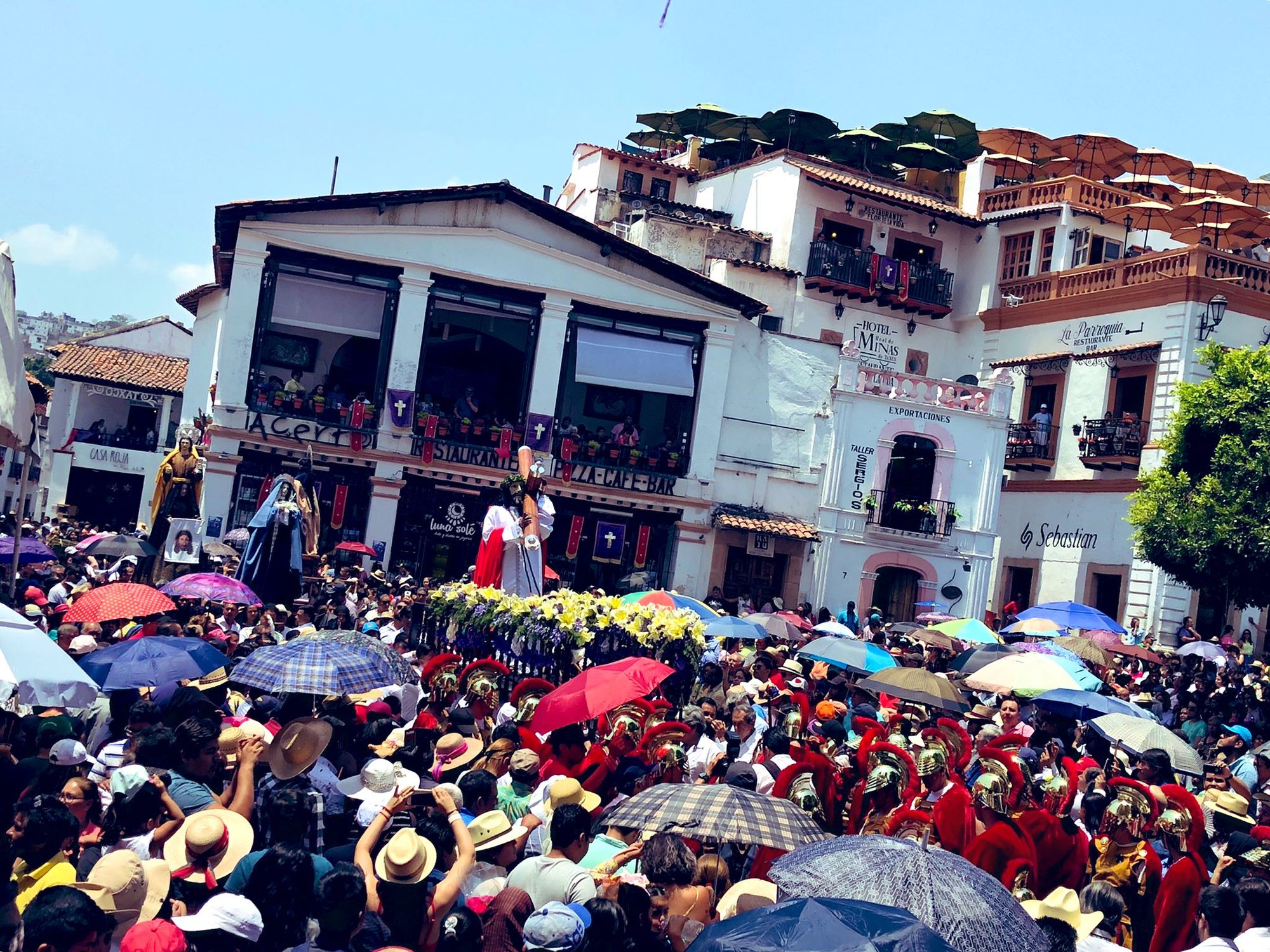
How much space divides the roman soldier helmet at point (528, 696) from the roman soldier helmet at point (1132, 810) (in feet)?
14.1

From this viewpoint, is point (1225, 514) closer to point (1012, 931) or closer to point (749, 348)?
point (749, 348)

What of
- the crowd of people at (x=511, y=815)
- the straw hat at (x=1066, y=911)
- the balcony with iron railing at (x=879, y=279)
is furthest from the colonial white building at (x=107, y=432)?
the straw hat at (x=1066, y=911)

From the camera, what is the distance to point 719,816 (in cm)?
730

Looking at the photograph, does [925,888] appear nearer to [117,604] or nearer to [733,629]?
[117,604]

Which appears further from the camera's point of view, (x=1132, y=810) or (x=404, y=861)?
(x=1132, y=810)

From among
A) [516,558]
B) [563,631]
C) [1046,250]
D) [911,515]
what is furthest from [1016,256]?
[563,631]

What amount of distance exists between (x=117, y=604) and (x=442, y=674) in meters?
3.55

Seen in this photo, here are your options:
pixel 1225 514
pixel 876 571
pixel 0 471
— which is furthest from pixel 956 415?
pixel 0 471

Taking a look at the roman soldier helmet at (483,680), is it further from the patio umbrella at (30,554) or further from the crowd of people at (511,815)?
the patio umbrella at (30,554)

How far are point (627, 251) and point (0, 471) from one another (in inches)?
1187

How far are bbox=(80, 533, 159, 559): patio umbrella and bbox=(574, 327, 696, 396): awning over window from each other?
39.6 ft

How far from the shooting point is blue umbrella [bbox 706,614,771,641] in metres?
17.4

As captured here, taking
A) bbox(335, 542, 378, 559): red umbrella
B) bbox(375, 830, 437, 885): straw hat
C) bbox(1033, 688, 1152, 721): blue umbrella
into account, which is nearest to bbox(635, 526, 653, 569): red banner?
bbox(335, 542, 378, 559): red umbrella

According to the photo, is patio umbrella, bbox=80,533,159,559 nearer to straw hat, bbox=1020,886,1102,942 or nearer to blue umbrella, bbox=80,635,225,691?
blue umbrella, bbox=80,635,225,691
